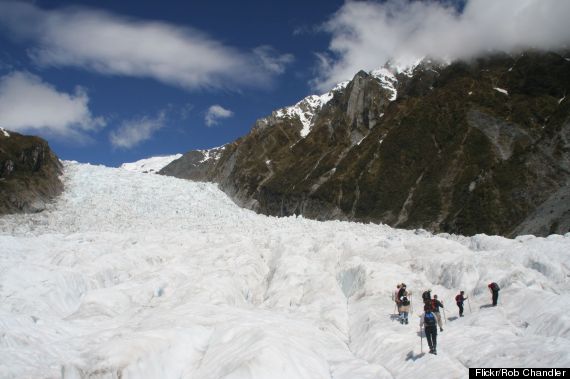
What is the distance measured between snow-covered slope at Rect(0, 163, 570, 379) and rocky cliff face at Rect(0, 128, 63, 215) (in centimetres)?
3066

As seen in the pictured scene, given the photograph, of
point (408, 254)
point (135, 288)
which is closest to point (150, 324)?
point (135, 288)

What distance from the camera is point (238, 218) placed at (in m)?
77.0

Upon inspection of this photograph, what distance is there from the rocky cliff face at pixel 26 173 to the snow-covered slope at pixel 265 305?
30.7m

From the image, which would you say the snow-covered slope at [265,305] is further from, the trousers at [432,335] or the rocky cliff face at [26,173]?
the rocky cliff face at [26,173]

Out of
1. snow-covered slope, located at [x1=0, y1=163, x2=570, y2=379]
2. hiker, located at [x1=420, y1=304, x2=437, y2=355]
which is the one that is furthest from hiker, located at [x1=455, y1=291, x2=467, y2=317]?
hiker, located at [x1=420, y1=304, x2=437, y2=355]

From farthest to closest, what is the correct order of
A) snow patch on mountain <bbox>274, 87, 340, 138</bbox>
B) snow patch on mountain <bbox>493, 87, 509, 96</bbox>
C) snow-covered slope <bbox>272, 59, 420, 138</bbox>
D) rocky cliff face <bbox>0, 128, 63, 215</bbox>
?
snow patch on mountain <bbox>274, 87, 340, 138</bbox> < snow-covered slope <bbox>272, 59, 420, 138</bbox> < snow patch on mountain <bbox>493, 87, 509, 96</bbox> < rocky cliff face <bbox>0, 128, 63, 215</bbox>

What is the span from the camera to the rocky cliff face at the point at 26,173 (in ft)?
256

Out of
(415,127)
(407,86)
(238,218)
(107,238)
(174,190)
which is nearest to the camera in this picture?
(107,238)

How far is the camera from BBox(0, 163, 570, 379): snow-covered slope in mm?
18172

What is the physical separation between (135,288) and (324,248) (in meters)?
16.4

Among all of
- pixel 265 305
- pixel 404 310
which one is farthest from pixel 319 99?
pixel 404 310

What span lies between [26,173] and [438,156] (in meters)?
75.4

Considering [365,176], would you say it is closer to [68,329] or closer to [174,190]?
[174,190]

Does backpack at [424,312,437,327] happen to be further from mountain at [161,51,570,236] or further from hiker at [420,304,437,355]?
mountain at [161,51,570,236]
